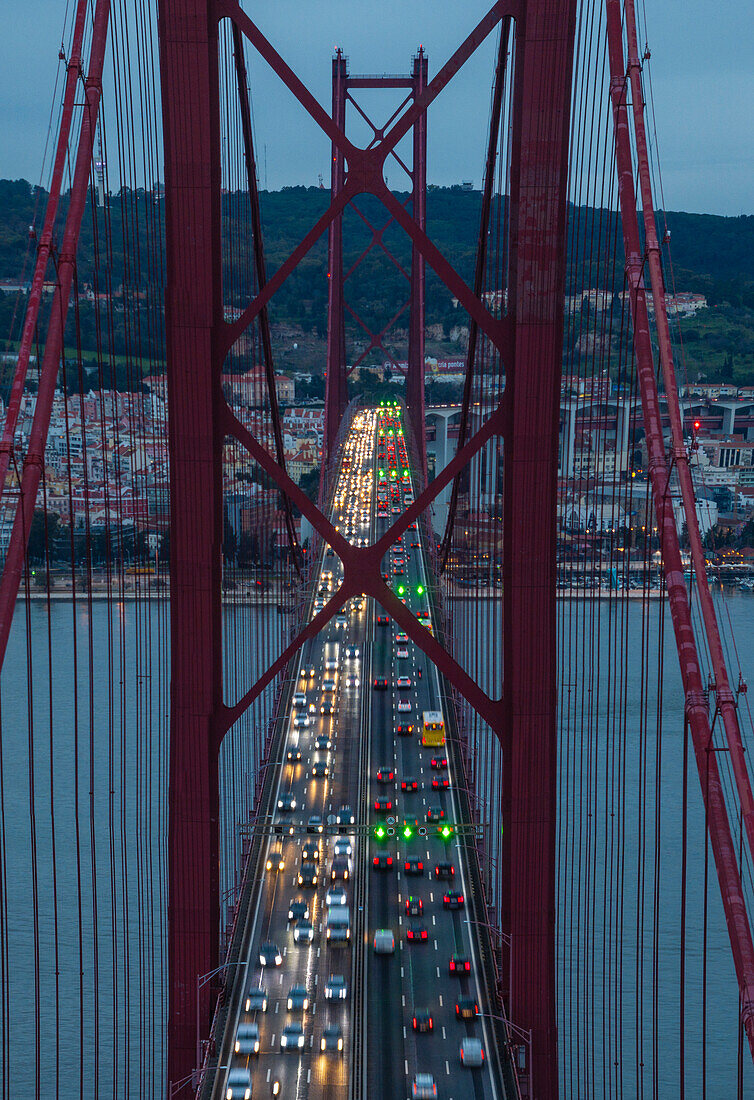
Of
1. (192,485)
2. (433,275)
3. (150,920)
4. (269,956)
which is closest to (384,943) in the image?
(269,956)

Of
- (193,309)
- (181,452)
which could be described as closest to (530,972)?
(181,452)

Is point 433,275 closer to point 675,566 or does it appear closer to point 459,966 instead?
point 459,966

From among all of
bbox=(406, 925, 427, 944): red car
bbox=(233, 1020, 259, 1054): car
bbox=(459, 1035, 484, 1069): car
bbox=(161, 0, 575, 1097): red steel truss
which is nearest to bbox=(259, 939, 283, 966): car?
bbox=(406, 925, 427, 944): red car

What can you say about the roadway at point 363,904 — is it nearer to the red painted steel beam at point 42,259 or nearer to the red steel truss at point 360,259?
the red painted steel beam at point 42,259

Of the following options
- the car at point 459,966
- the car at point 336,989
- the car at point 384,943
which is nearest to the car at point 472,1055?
the car at point 459,966

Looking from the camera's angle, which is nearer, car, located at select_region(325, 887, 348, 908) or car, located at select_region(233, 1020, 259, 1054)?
car, located at select_region(233, 1020, 259, 1054)

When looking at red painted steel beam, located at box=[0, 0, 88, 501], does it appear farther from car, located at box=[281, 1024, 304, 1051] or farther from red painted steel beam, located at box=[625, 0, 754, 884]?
car, located at box=[281, 1024, 304, 1051]
